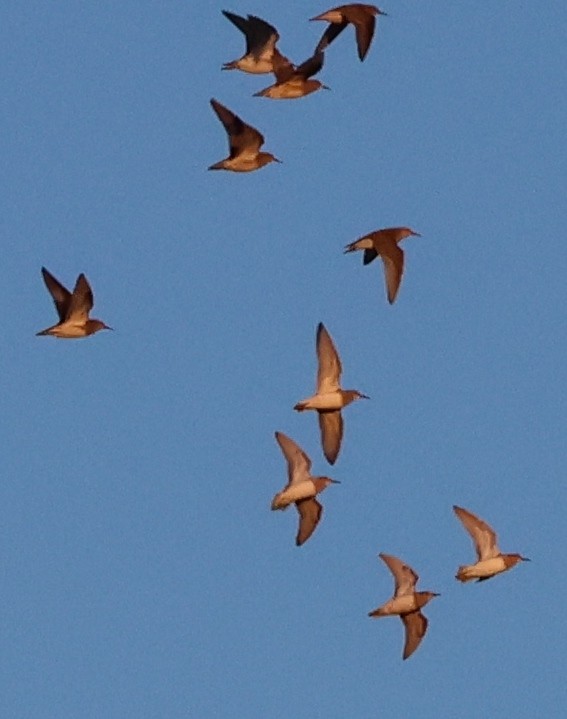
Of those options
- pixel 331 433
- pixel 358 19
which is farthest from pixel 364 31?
pixel 331 433

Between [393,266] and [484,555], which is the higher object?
[393,266]

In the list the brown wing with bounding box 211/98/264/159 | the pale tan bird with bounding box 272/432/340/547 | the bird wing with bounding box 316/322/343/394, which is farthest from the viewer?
the pale tan bird with bounding box 272/432/340/547

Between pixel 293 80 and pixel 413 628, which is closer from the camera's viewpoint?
pixel 293 80

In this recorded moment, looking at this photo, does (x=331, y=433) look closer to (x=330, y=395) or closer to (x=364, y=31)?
(x=330, y=395)

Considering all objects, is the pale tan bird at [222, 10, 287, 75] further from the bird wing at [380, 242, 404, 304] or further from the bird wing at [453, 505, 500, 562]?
the bird wing at [453, 505, 500, 562]

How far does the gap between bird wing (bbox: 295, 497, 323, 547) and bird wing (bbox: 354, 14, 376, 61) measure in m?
6.30

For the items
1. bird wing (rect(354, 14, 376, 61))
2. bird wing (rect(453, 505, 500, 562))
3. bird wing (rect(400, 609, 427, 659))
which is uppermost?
bird wing (rect(354, 14, 376, 61))

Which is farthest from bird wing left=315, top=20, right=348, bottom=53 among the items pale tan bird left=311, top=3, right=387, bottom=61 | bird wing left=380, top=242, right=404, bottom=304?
bird wing left=380, top=242, right=404, bottom=304

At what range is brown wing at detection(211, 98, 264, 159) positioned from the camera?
3800cm

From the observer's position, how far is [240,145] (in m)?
38.2

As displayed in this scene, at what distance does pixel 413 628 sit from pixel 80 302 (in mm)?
6740

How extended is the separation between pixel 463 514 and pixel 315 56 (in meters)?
6.66

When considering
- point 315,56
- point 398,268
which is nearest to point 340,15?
point 315,56

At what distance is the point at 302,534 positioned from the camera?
134ft
